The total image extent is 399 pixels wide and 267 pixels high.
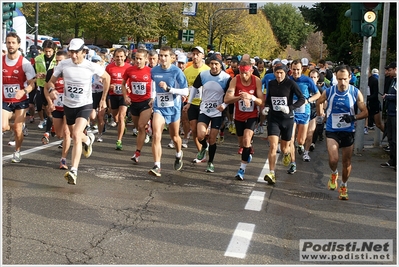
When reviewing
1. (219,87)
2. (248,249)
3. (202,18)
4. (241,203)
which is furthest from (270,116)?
(202,18)

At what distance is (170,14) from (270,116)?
44504 mm

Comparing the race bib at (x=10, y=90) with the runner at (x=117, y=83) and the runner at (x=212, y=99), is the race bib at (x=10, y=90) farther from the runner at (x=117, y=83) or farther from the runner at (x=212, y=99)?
the runner at (x=212, y=99)

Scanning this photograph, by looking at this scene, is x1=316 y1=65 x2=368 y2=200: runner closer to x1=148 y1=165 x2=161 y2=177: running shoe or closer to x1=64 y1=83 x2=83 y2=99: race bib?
x1=148 y1=165 x2=161 y2=177: running shoe

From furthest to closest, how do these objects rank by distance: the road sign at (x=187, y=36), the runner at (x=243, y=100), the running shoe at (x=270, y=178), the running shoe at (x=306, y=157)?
the road sign at (x=187, y=36), the running shoe at (x=306, y=157), the runner at (x=243, y=100), the running shoe at (x=270, y=178)

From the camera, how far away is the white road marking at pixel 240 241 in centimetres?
551

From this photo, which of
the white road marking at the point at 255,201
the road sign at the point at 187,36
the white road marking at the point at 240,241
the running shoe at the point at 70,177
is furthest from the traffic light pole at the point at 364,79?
the road sign at the point at 187,36

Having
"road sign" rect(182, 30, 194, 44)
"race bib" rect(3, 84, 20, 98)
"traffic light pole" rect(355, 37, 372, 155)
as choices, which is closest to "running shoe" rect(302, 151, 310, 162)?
"traffic light pole" rect(355, 37, 372, 155)

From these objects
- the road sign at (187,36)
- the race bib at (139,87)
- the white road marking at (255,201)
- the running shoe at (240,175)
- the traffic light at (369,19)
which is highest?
the road sign at (187,36)

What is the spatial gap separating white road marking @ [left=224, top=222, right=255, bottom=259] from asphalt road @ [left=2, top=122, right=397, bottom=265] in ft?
0.03

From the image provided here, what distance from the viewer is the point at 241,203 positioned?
7.63m

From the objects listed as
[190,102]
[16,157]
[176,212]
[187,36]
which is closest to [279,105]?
[190,102]

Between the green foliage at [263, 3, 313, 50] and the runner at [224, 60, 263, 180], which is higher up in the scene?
the green foliage at [263, 3, 313, 50]

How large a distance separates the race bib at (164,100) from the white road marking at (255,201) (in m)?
2.01

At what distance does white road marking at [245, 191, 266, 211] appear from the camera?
292 inches
